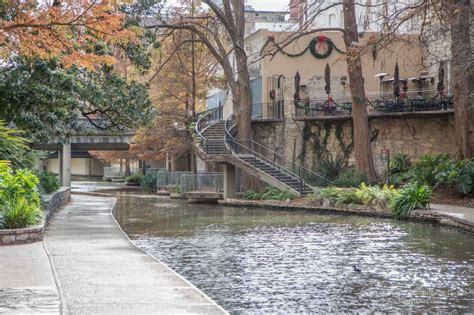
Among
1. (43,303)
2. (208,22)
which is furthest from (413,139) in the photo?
(43,303)

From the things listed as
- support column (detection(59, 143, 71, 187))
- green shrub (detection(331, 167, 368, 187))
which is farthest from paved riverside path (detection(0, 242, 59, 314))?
support column (detection(59, 143, 71, 187))

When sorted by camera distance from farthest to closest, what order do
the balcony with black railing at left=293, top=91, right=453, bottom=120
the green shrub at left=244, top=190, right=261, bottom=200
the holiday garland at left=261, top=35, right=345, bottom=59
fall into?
the holiday garland at left=261, top=35, right=345, bottom=59 → the green shrub at left=244, top=190, right=261, bottom=200 → the balcony with black railing at left=293, top=91, right=453, bottom=120

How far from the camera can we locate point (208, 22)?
39.6 metres

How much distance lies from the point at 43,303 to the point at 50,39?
16.3 ft

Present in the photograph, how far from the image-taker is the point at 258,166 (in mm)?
34500

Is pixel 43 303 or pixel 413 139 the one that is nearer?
pixel 43 303

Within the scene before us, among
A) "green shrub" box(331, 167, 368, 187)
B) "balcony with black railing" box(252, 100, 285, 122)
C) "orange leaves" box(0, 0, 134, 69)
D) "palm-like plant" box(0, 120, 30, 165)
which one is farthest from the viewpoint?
"balcony with black railing" box(252, 100, 285, 122)

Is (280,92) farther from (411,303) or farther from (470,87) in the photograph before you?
(411,303)

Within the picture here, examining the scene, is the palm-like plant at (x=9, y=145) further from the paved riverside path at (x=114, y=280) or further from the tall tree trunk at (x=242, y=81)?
the tall tree trunk at (x=242, y=81)

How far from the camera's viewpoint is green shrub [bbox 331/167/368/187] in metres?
32.3

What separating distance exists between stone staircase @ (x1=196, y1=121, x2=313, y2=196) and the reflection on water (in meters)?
8.08

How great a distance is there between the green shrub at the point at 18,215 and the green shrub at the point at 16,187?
28cm

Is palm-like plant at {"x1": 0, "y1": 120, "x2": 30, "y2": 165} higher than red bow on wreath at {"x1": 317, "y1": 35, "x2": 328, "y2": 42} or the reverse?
the reverse

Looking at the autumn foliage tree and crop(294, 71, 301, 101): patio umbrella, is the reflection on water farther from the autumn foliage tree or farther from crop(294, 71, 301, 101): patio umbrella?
the autumn foliage tree
